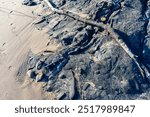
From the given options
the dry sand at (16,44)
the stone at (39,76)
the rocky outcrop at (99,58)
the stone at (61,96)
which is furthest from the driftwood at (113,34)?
the stone at (39,76)

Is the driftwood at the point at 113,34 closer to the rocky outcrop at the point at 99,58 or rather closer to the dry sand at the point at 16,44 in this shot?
the rocky outcrop at the point at 99,58

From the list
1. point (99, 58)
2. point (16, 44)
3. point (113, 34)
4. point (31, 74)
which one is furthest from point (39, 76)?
point (113, 34)

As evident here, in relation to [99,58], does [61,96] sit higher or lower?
lower

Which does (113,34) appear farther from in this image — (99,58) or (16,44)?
(16,44)

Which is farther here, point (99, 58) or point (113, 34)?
point (113, 34)

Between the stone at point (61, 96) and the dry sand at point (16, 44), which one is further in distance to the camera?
the dry sand at point (16, 44)

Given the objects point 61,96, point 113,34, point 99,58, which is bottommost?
point 61,96

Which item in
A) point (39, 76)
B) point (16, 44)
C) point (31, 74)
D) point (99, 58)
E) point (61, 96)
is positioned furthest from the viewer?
point (16, 44)

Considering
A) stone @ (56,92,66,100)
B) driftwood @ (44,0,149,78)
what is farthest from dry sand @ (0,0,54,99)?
driftwood @ (44,0,149,78)

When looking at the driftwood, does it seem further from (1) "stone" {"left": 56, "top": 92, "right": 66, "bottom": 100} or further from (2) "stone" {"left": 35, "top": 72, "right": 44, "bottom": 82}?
(2) "stone" {"left": 35, "top": 72, "right": 44, "bottom": 82}
